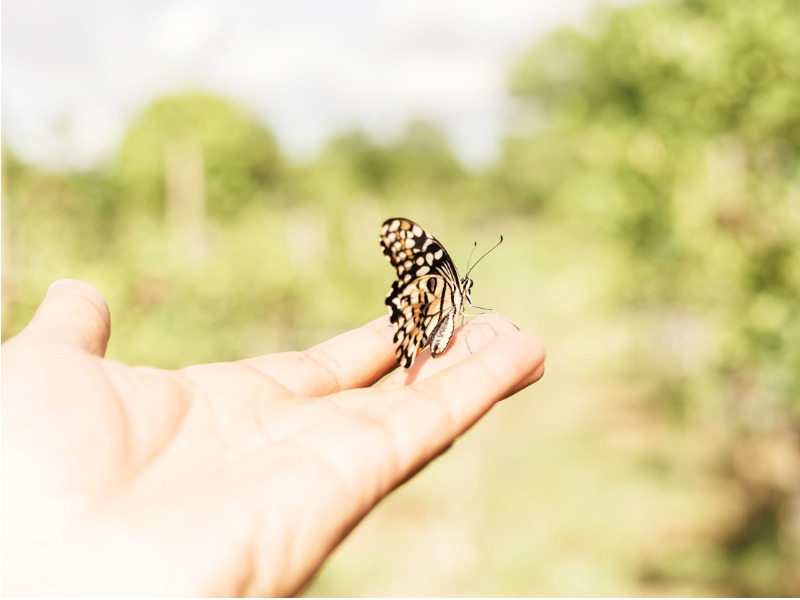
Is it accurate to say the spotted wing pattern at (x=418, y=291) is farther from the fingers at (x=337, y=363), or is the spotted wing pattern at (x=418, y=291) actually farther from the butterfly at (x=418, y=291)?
the fingers at (x=337, y=363)

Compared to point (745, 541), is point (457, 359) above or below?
above

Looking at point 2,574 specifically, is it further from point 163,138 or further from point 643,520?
point 163,138

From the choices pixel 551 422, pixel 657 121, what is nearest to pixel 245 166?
pixel 551 422

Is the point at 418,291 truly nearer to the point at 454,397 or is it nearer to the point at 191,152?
the point at 454,397

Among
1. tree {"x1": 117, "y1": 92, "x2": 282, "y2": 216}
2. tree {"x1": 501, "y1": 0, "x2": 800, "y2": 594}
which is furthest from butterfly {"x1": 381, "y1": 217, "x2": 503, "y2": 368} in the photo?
tree {"x1": 117, "y1": 92, "x2": 282, "y2": 216}

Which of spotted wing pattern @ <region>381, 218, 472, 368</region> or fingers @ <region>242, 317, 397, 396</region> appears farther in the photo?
spotted wing pattern @ <region>381, 218, 472, 368</region>

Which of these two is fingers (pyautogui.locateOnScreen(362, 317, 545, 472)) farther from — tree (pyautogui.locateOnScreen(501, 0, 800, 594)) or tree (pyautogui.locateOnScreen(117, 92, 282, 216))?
tree (pyautogui.locateOnScreen(117, 92, 282, 216))
